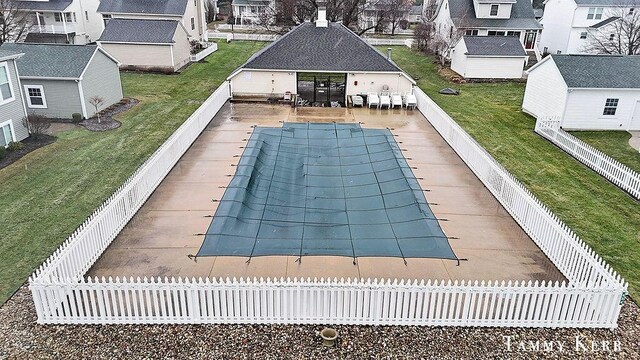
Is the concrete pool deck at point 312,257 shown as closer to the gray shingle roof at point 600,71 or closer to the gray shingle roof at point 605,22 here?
the gray shingle roof at point 600,71

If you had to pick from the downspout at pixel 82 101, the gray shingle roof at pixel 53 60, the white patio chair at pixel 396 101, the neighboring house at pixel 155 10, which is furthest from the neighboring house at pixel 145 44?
the white patio chair at pixel 396 101

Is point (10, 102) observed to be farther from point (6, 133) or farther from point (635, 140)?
point (635, 140)

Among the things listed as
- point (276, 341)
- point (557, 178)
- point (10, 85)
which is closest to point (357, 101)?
point (557, 178)

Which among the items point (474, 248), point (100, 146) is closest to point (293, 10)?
point (100, 146)

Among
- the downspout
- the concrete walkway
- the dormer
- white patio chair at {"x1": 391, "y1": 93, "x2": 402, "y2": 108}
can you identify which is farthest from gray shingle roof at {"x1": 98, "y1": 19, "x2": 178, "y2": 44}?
the concrete walkway

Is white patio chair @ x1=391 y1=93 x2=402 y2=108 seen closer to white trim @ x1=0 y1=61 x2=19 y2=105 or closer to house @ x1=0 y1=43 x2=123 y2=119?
house @ x1=0 y1=43 x2=123 y2=119

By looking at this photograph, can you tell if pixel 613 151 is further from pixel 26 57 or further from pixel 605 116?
pixel 26 57
